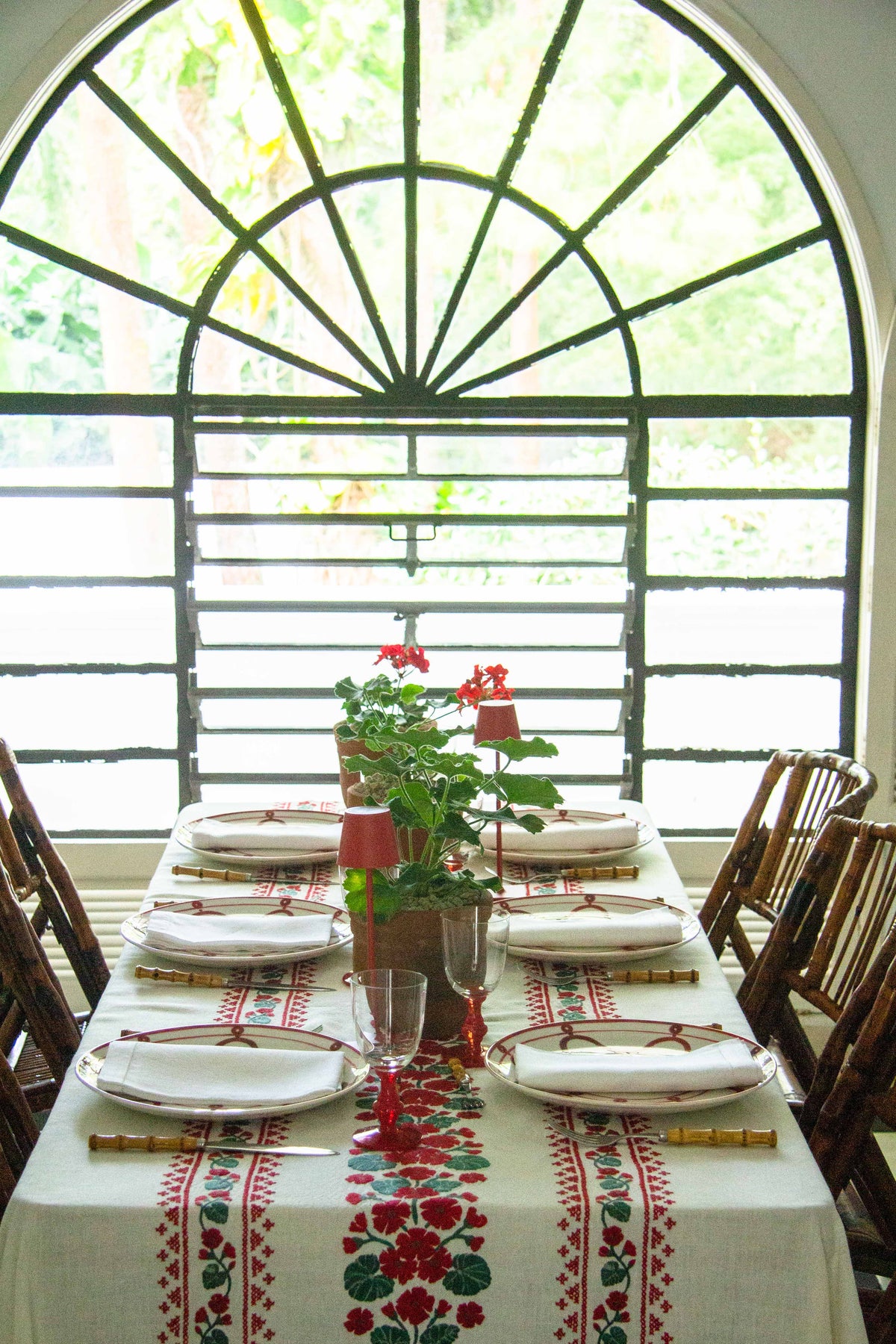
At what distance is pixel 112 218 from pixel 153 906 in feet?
6.06

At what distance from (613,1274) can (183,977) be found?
2.51ft

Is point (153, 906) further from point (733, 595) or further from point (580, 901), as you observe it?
point (733, 595)

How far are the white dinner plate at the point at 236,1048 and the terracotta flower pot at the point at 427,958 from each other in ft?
0.38

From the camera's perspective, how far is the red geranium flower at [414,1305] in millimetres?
1219

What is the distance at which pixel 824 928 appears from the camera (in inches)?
84.4

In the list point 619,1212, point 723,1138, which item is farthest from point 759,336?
point 619,1212

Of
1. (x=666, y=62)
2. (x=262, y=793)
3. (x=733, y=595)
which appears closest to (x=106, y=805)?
(x=262, y=793)

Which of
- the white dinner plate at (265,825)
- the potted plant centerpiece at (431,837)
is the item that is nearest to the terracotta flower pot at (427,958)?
the potted plant centerpiece at (431,837)

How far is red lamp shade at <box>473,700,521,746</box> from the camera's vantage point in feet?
6.82

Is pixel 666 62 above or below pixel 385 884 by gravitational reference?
above

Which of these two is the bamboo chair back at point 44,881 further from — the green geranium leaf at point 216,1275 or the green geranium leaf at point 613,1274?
the green geranium leaf at point 613,1274

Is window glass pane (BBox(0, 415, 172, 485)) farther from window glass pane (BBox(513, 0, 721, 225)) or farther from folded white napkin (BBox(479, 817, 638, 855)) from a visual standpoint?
folded white napkin (BBox(479, 817, 638, 855))

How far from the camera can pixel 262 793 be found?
3471 millimetres

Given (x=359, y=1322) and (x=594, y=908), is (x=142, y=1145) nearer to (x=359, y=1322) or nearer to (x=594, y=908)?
(x=359, y=1322)
